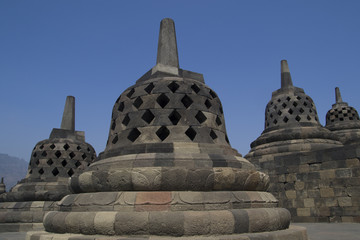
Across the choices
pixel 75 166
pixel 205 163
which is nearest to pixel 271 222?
pixel 205 163

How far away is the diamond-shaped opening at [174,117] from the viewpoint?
216 inches

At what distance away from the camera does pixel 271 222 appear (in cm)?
440

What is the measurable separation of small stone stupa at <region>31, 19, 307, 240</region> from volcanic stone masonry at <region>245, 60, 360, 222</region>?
4561 millimetres

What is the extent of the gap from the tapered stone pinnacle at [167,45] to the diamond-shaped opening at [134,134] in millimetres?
1804

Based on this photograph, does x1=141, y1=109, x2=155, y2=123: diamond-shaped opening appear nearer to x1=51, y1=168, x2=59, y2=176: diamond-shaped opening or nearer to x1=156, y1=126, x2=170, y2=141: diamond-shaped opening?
x1=156, y1=126, x2=170, y2=141: diamond-shaped opening

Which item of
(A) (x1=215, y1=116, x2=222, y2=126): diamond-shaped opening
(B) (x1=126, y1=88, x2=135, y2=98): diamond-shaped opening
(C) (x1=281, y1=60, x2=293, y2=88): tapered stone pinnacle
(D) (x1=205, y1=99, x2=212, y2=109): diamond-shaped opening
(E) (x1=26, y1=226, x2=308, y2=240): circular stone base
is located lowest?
(E) (x1=26, y1=226, x2=308, y2=240): circular stone base

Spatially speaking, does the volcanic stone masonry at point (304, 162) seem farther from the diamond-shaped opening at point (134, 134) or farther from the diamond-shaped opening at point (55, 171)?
the diamond-shaped opening at point (55, 171)

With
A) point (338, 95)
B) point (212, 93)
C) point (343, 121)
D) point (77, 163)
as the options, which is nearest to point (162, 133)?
point (212, 93)

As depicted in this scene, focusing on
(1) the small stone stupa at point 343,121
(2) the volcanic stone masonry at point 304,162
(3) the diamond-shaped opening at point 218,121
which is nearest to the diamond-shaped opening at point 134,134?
(3) the diamond-shaped opening at point 218,121

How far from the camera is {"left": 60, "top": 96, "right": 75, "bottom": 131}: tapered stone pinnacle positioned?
12.3 metres

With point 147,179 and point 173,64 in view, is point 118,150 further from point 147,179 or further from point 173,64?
point 173,64

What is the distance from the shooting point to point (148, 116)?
553 cm

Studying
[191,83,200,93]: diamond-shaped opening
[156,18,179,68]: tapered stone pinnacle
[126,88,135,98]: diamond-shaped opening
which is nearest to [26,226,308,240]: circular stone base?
[126,88,135,98]: diamond-shaped opening

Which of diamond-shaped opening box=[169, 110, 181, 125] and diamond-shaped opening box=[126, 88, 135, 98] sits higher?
diamond-shaped opening box=[126, 88, 135, 98]
